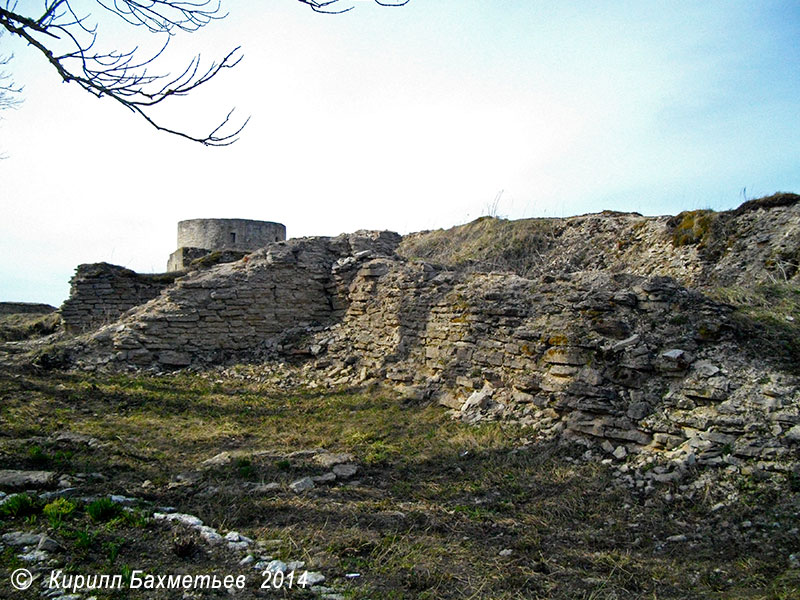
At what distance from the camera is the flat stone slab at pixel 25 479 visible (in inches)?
158

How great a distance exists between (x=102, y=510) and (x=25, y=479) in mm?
1017

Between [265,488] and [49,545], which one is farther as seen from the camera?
[265,488]

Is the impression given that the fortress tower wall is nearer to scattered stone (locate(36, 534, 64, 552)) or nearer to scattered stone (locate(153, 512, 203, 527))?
scattered stone (locate(153, 512, 203, 527))

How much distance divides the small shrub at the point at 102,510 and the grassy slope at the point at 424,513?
5 cm

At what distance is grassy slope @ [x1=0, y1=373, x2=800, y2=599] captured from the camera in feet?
10.3

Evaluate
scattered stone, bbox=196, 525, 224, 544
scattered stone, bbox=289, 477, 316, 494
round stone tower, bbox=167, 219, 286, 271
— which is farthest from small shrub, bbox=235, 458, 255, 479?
round stone tower, bbox=167, 219, 286, 271

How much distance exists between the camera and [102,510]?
357cm

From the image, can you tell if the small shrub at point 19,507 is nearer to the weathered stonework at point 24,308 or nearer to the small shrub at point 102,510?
the small shrub at point 102,510

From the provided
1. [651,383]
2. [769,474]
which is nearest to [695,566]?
[769,474]

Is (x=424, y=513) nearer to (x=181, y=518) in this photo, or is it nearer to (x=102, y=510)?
(x=181, y=518)

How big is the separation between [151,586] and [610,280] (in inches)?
208
